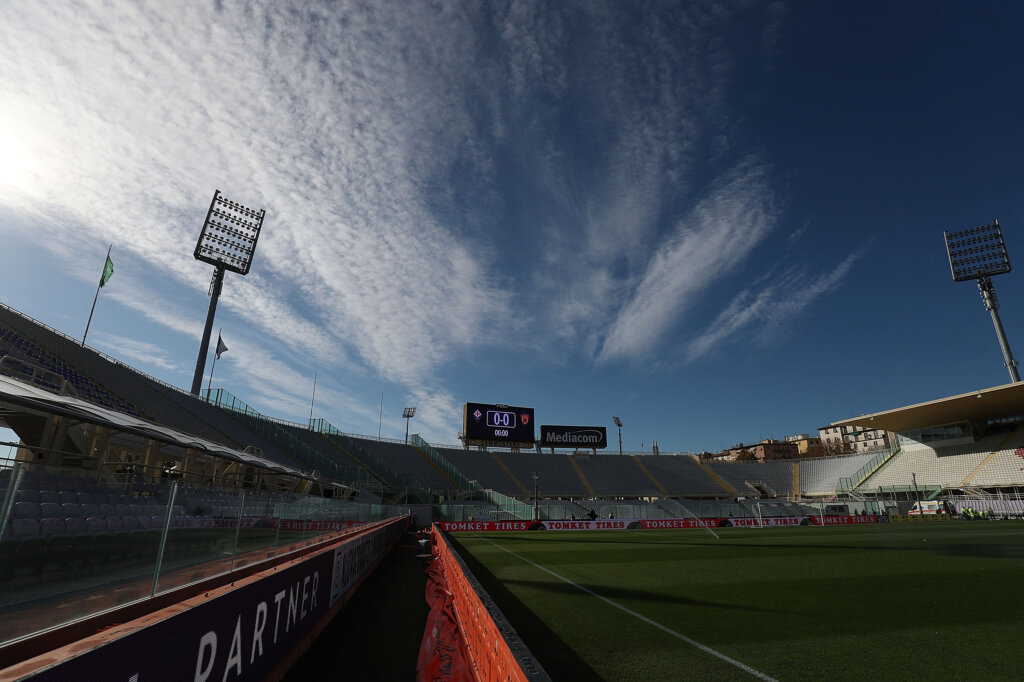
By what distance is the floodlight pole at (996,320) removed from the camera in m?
51.3

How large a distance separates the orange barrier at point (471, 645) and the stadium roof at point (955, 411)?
166ft

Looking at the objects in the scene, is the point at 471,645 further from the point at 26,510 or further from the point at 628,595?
the point at 628,595

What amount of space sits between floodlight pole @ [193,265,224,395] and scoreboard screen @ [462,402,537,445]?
26728mm

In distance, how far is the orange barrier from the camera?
9.39 ft

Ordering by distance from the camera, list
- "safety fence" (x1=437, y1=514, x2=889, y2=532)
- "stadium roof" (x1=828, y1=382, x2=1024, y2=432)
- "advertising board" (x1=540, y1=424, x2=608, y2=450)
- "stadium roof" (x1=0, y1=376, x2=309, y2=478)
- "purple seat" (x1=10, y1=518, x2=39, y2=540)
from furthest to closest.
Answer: "advertising board" (x1=540, y1=424, x2=608, y2=450) → "stadium roof" (x1=828, y1=382, x2=1024, y2=432) → "safety fence" (x1=437, y1=514, x2=889, y2=532) → "stadium roof" (x1=0, y1=376, x2=309, y2=478) → "purple seat" (x1=10, y1=518, x2=39, y2=540)

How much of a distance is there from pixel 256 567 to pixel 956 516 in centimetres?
5056

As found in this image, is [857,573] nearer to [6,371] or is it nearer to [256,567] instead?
[256,567]

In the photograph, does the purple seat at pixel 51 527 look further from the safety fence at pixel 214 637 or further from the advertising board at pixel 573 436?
the advertising board at pixel 573 436

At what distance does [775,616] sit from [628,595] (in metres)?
2.58

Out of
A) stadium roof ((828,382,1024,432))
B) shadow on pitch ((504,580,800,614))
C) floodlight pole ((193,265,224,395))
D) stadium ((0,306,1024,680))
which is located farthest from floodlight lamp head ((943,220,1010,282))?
floodlight pole ((193,265,224,395))

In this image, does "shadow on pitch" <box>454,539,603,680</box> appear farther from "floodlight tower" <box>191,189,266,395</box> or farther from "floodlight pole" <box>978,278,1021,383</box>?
"floodlight pole" <box>978,278,1021,383</box>

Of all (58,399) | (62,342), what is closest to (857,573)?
(58,399)

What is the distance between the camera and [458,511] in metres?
38.0

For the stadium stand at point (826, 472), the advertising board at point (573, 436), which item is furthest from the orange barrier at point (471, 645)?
the stadium stand at point (826, 472)
